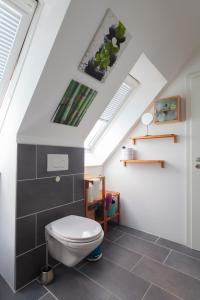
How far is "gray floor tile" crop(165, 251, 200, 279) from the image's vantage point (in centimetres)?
161

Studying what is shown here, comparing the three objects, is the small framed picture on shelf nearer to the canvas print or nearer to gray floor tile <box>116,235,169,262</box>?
the canvas print

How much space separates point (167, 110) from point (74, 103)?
1.23 m

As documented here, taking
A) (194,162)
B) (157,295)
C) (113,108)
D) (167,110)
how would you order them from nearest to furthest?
1. (157,295)
2. (194,162)
3. (167,110)
4. (113,108)

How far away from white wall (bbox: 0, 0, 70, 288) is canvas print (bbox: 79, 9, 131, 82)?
291 millimetres

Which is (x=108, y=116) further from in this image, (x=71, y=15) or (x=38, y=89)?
(x=71, y=15)

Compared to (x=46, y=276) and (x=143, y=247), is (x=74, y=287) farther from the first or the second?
(x=143, y=247)

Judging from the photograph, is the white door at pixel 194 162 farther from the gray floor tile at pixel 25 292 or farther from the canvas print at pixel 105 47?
the gray floor tile at pixel 25 292

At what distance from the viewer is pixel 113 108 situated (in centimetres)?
258

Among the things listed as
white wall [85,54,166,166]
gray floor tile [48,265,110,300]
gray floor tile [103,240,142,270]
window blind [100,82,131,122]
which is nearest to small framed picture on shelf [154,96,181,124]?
white wall [85,54,166,166]

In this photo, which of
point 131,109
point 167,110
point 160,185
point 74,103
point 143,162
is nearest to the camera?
point 74,103

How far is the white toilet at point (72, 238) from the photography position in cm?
129

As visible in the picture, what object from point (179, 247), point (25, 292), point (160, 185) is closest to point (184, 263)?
point (179, 247)

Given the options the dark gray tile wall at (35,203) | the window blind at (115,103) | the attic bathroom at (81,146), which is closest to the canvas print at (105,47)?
the attic bathroom at (81,146)

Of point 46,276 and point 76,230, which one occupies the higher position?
point 76,230
